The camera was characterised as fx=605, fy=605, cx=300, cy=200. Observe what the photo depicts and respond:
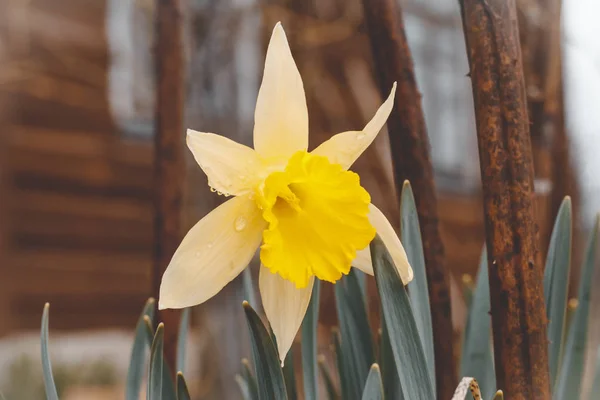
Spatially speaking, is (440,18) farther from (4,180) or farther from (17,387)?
(17,387)

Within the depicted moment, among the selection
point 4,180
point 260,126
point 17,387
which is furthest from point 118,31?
point 260,126

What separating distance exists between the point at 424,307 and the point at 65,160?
292 cm

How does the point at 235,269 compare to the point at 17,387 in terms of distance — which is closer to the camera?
the point at 235,269

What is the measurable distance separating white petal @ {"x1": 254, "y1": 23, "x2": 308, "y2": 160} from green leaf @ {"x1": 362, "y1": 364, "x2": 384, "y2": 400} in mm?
151

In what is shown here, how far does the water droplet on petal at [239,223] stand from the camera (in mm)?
383

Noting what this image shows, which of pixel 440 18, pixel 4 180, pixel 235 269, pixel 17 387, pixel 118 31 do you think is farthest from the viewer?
pixel 440 18

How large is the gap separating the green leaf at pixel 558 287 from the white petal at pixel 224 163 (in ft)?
0.88

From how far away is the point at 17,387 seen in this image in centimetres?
265

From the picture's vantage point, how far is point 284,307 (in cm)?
39

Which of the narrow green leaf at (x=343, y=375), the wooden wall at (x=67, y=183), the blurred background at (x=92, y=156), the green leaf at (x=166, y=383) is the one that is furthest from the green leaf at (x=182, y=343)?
the wooden wall at (x=67, y=183)

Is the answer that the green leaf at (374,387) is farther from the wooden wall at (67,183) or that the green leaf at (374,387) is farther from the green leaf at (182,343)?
the wooden wall at (67,183)

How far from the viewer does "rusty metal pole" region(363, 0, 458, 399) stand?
473mm

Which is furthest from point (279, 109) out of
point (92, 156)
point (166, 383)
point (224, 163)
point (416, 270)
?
point (92, 156)

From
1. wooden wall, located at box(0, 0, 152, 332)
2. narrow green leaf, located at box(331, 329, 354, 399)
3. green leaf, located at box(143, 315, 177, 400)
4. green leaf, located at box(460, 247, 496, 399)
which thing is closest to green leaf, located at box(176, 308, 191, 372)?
green leaf, located at box(143, 315, 177, 400)
